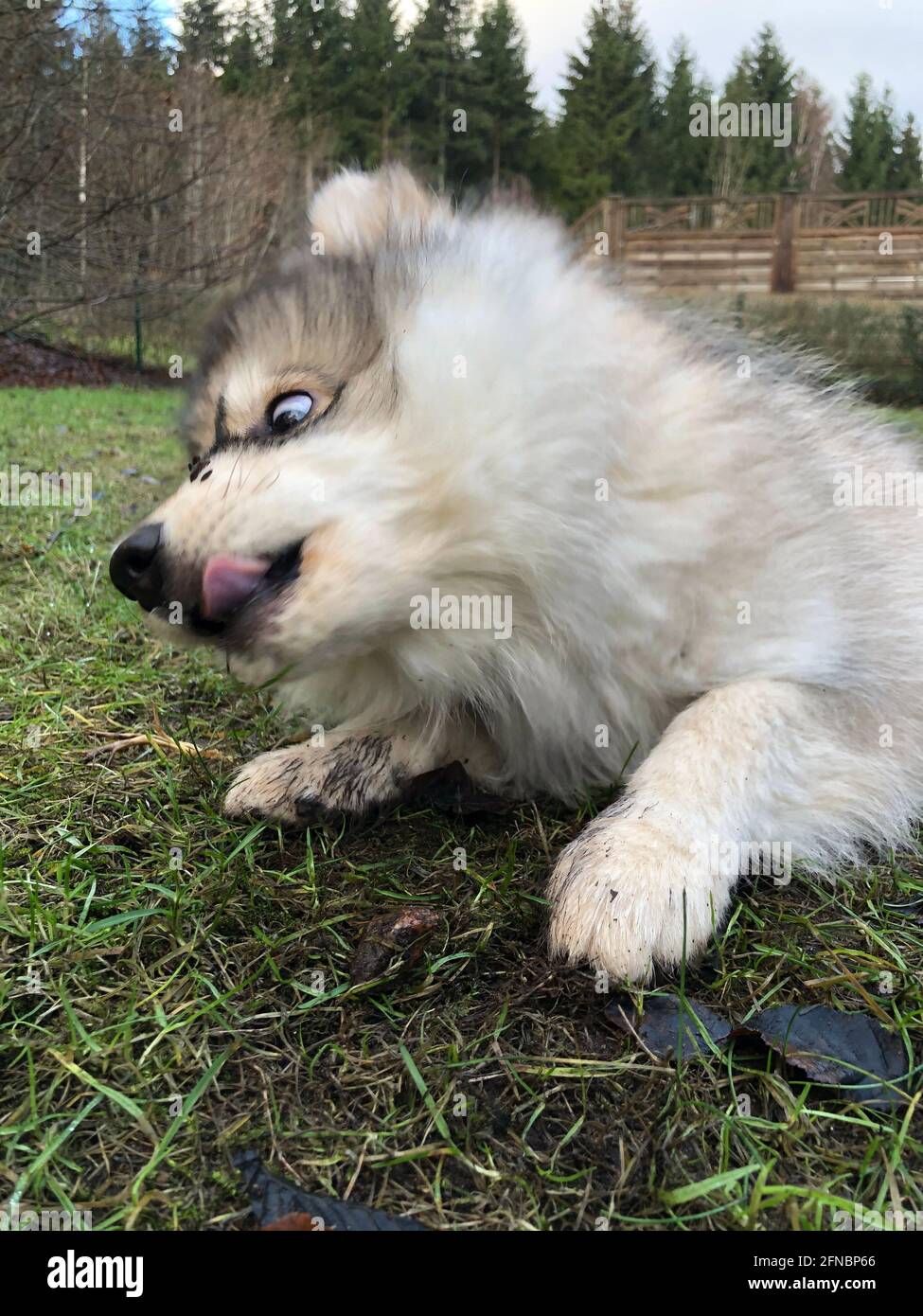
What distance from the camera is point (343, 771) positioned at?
217 cm

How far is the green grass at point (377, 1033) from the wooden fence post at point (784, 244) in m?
15.6

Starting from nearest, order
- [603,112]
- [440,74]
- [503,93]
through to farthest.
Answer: [440,74] → [503,93] → [603,112]

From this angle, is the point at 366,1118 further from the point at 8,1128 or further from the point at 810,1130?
the point at 810,1130

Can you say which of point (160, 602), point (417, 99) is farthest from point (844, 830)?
point (417, 99)

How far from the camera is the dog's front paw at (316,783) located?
210cm

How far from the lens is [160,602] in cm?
169

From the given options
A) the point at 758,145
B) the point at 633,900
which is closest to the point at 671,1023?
the point at 633,900

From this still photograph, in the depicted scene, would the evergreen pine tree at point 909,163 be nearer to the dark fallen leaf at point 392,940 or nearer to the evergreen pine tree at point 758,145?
the evergreen pine tree at point 758,145

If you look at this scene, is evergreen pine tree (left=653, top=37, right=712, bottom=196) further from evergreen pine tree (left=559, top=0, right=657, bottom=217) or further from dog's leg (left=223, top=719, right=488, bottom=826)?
dog's leg (left=223, top=719, right=488, bottom=826)

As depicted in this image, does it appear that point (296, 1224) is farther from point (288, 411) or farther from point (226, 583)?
point (288, 411)

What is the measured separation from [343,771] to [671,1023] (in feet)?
3.23

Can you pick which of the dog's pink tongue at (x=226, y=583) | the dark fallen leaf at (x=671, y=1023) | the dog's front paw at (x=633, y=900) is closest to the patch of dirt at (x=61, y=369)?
the dog's pink tongue at (x=226, y=583)

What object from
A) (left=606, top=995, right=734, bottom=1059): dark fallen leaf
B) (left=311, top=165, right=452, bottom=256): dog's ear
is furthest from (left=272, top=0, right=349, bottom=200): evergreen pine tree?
(left=606, top=995, right=734, bottom=1059): dark fallen leaf
